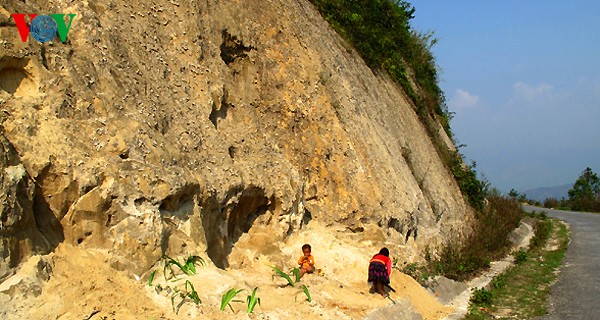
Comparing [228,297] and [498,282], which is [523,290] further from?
[228,297]

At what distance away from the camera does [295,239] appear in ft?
28.6

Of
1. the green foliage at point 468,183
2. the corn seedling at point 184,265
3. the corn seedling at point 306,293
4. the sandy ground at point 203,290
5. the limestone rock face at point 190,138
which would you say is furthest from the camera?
the green foliage at point 468,183

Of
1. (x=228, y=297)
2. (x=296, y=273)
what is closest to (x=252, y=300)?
(x=228, y=297)

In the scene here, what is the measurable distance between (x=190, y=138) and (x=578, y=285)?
351 inches

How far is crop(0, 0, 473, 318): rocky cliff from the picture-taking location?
5602 millimetres

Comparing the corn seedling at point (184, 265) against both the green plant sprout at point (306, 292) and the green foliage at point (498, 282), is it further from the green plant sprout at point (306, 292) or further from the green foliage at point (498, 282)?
the green foliage at point (498, 282)

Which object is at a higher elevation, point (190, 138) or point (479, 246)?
point (190, 138)

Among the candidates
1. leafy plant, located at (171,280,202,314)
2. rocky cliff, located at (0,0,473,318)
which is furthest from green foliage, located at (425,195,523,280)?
leafy plant, located at (171,280,202,314)

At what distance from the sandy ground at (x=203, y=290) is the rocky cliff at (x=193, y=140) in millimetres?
166

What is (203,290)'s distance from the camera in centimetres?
582

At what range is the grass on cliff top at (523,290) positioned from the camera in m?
9.52

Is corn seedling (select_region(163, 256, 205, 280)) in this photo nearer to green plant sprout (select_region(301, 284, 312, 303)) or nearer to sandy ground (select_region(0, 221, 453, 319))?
sandy ground (select_region(0, 221, 453, 319))

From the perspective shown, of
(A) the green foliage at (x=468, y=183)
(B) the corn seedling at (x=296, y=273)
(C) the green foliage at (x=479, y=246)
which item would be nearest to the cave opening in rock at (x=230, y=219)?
(B) the corn seedling at (x=296, y=273)

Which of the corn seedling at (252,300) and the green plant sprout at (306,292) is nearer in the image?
the corn seedling at (252,300)
